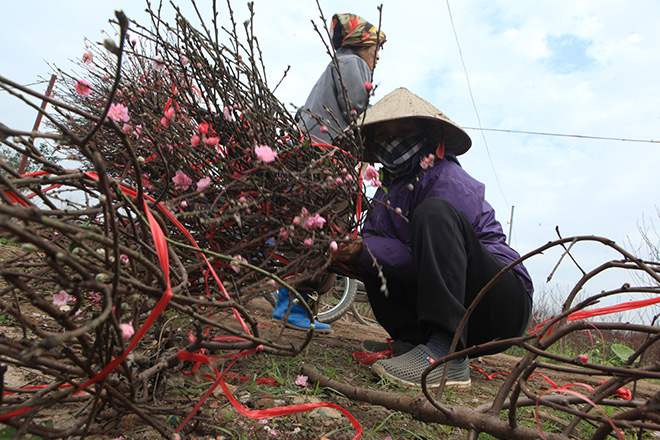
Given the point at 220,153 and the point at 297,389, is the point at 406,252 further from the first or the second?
the point at 220,153

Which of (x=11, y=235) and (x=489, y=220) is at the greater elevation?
(x=489, y=220)

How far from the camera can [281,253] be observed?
157 centimetres

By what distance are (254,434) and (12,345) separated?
668 millimetres

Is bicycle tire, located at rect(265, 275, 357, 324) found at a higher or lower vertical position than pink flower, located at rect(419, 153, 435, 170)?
lower

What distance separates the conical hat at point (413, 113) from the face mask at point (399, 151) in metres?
0.14

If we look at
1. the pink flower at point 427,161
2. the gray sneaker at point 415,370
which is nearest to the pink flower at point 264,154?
the pink flower at point 427,161

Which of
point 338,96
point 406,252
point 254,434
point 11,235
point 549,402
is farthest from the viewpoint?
point 338,96

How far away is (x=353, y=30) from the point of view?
9.40 ft

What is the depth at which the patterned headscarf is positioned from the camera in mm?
2826

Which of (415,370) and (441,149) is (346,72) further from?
(415,370)

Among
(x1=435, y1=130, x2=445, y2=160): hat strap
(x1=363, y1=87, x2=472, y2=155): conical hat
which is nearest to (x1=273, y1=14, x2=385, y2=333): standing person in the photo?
(x1=363, y1=87, x2=472, y2=155): conical hat

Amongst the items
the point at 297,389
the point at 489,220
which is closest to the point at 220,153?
the point at 297,389

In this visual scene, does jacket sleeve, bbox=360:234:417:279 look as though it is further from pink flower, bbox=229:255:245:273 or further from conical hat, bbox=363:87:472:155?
pink flower, bbox=229:255:245:273

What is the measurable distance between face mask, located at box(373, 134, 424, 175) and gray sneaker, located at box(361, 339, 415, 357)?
98 centimetres
